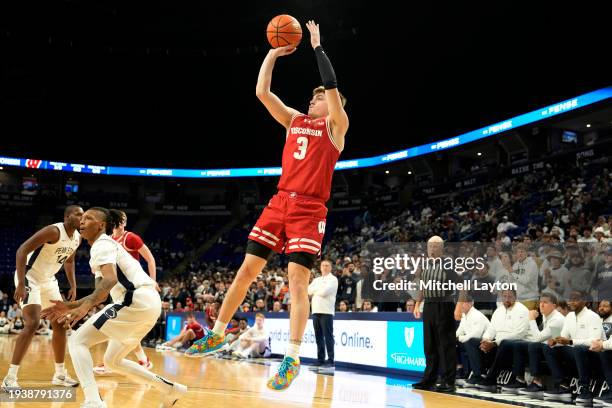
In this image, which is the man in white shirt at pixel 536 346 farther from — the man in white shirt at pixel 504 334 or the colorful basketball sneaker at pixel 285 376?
the colorful basketball sneaker at pixel 285 376

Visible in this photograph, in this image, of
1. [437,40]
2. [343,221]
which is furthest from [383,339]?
[343,221]

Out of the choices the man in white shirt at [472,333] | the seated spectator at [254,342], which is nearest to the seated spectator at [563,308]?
the man in white shirt at [472,333]

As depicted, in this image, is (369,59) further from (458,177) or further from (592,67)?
(592,67)

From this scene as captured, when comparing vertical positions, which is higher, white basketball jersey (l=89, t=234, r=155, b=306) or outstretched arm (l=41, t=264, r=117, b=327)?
white basketball jersey (l=89, t=234, r=155, b=306)

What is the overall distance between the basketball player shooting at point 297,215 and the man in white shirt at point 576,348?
4.51 m

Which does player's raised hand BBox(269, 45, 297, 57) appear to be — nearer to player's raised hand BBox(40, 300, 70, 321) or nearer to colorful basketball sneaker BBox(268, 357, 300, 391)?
colorful basketball sneaker BBox(268, 357, 300, 391)

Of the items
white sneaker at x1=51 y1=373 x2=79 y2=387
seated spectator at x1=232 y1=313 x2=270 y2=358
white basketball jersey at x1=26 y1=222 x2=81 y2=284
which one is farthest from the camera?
seated spectator at x1=232 y1=313 x2=270 y2=358

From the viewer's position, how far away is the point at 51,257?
7.70 metres

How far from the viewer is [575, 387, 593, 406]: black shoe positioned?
25.2 ft

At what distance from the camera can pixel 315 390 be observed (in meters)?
8.62

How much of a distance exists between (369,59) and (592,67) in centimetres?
999

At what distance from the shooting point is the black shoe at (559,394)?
809 cm

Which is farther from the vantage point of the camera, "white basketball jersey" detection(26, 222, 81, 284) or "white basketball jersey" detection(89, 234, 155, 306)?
"white basketball jersey" detection(26, 222, 81, 284)

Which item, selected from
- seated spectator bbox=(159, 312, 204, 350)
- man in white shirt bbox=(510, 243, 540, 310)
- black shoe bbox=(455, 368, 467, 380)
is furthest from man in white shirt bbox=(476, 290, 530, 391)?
seated spectator bbox=(159, 312, 204, 350)
